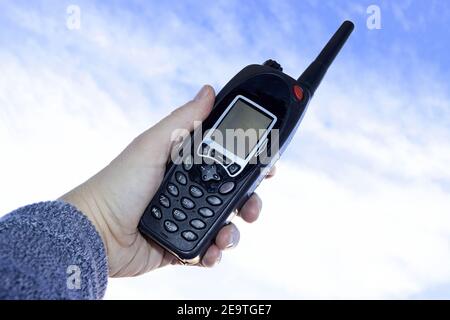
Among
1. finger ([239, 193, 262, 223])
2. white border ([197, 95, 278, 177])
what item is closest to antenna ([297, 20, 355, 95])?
white border ([197, 95, 278, 177])

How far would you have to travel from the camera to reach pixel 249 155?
4.77ft

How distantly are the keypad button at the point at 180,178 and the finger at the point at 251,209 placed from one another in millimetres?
251

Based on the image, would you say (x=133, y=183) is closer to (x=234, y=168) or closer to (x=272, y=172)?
(x=234, y=168)

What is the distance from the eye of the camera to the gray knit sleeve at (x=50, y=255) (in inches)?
34.4

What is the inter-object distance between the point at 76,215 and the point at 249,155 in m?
0.49

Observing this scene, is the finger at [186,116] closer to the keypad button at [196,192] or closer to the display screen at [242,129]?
the display screen at [242,129]

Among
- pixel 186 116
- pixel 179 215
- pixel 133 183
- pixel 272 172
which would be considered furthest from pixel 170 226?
pixel 272 172

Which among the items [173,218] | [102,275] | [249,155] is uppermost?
[249,155]

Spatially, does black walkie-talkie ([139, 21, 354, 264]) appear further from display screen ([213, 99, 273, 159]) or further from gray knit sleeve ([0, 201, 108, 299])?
gray knit sleeve ([0, 201, 108, 299])

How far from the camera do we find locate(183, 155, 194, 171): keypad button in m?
1.47

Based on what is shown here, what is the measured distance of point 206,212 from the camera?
4.73 feet

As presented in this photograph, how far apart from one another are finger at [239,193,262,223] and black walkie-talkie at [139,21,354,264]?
0.13 m
